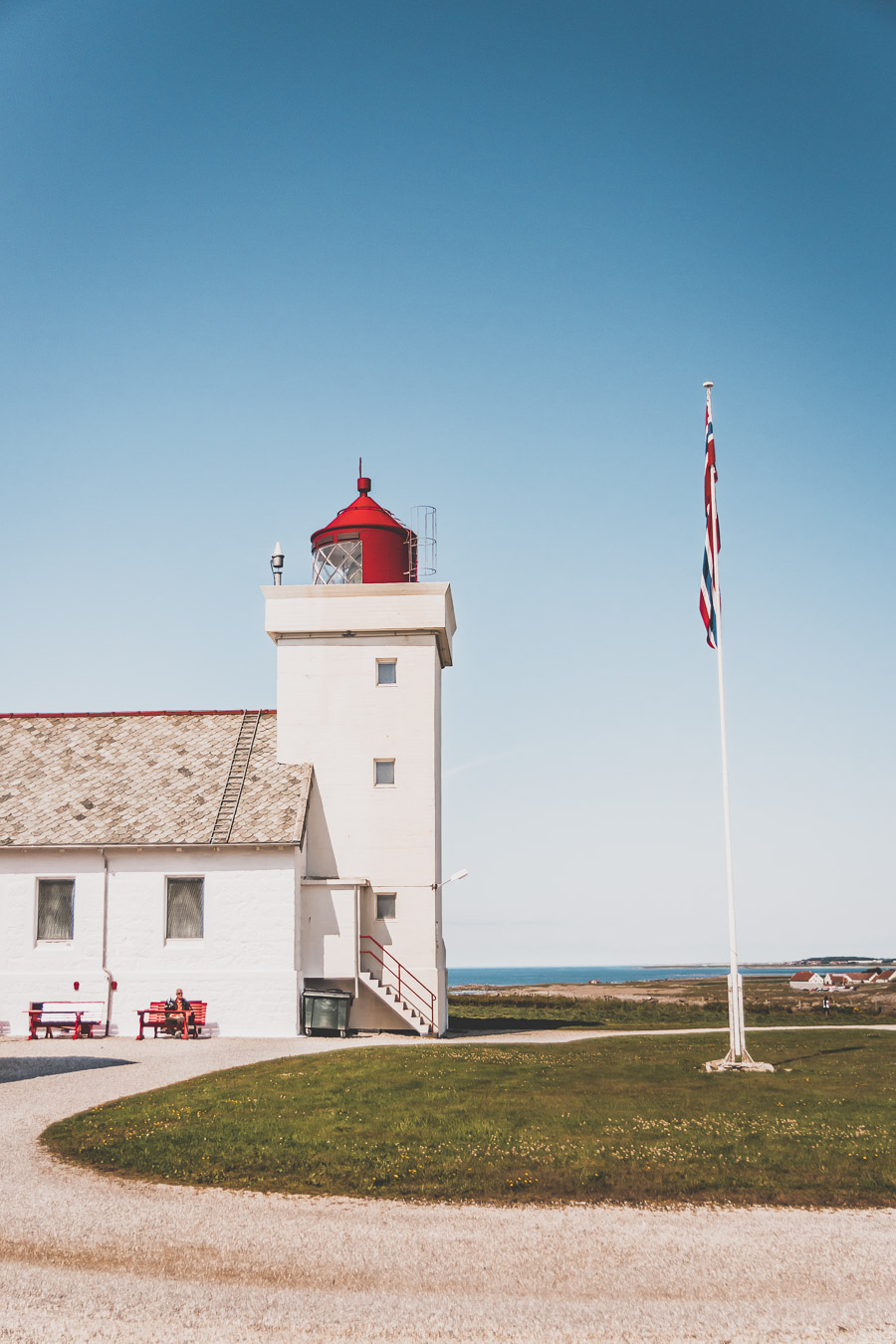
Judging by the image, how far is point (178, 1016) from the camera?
84.0 feet

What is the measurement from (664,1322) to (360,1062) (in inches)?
501

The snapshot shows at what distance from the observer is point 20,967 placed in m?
26.6

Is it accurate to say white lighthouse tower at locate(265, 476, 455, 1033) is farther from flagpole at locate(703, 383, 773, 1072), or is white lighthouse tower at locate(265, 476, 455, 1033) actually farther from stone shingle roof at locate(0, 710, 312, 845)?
flagpole at locate(703, 383, 773, 1072)

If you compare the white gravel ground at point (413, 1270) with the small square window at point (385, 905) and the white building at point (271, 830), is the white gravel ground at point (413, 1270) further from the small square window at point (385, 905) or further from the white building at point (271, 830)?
the small square window at point (385, 905)

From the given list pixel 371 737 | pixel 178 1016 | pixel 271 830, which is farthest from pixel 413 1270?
pixel 371 737

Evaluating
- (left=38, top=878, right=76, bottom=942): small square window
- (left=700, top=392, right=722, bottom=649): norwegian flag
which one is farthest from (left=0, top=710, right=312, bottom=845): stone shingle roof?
(left=700, top=392, right=722, bottom=649): norwegian flag

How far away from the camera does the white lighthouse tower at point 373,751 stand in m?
28.8

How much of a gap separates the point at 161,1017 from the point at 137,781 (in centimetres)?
653

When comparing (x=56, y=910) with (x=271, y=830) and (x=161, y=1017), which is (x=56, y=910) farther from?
(x=271, y=830)

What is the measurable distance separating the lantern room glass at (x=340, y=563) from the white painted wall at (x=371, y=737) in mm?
905

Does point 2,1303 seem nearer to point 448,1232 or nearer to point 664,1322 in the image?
point 448,1232

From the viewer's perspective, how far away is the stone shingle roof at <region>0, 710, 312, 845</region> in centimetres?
2742

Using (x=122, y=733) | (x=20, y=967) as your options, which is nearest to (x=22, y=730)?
(x=122, y=733)

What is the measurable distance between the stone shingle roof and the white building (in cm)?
6
